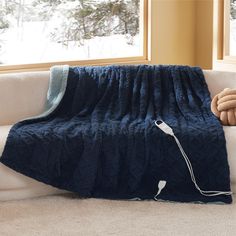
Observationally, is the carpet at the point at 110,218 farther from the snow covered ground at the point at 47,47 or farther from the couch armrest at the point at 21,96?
the snow covered ground at the point at 47,47

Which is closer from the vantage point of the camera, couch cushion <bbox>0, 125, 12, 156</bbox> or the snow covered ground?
couch cushion <bbox>0, 125, 12, 156</bbox>

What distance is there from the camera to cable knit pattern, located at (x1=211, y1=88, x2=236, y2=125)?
2.76 metres

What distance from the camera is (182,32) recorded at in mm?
4223

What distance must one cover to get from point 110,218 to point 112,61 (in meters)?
1.87

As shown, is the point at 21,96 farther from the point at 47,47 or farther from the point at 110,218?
the point at 110,218

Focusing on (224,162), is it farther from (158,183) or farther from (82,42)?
(82,42)

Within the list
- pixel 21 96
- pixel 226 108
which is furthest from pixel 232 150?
pixel 21 96

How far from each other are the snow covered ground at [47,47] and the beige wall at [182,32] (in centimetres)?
19

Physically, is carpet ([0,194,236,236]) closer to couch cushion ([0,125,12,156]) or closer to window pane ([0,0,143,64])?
couch cushion ([0,125,12,156])

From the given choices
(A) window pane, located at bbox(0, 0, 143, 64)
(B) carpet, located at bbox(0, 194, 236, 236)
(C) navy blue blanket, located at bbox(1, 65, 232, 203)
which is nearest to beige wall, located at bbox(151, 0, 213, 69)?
(A) window pane, located at bbox(0, 0, 143, 64)

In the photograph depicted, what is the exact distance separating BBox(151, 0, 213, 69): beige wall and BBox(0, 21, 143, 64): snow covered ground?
0.19m

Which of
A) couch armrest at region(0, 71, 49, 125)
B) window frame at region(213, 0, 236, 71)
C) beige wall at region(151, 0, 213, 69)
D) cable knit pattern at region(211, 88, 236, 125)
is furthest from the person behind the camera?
beige wall at region(151, 0, 213, 69)

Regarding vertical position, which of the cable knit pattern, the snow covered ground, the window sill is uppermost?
the snow covered ground

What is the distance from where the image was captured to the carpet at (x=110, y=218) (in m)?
2.19
